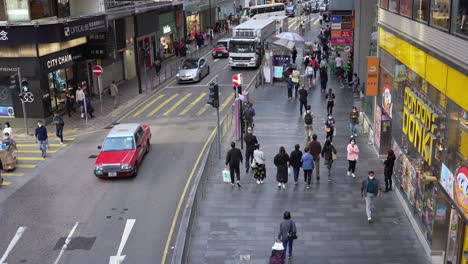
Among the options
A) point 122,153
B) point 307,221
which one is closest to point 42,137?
point 122,153

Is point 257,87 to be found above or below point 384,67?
below

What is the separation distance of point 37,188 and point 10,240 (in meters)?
4.24

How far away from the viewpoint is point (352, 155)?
18453mm

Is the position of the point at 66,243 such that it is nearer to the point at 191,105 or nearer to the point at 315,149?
the point at 315,149

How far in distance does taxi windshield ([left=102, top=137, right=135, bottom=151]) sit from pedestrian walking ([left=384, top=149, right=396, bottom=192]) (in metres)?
9.08

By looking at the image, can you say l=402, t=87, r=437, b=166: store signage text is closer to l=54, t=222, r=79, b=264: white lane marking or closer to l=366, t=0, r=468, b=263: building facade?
l=366, t=0, r=468, b=263: building facade

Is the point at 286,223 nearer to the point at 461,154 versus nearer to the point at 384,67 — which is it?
the point at 461,154

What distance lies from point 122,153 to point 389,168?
929cm

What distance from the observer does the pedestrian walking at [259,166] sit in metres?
18.2

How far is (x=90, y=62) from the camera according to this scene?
34.9 meters

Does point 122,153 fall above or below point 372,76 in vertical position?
below

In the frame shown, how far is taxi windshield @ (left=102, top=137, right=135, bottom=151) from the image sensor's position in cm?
2062

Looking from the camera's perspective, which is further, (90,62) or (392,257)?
(90,62)

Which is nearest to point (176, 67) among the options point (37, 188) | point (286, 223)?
point (37, 188)
